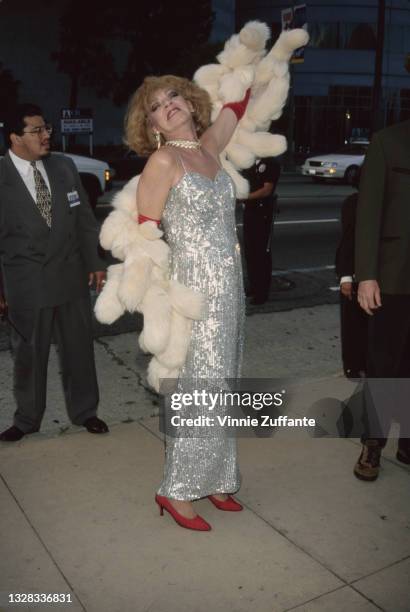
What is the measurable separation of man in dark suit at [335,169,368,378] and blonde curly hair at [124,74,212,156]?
1.16 metres

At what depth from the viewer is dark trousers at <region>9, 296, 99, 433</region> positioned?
12.8 feet

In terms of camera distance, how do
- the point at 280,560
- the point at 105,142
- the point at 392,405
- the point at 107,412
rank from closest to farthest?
the point at 280,560 → the point at 392,405 → the point at 107,412 → the point at 105,142

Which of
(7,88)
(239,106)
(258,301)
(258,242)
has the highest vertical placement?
(7,88)

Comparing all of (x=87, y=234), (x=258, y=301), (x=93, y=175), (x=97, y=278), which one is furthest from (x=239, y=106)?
(x=93, y=175)

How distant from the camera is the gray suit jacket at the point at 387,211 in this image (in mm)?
3334

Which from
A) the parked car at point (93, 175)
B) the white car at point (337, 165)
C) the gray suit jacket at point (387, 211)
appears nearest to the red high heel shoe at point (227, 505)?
the gray suit jacket at point (387, 211)

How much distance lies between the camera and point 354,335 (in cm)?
403

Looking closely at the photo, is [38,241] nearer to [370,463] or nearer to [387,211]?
[387,211]

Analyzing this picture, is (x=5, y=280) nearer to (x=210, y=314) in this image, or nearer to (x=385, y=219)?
(x=210, y=314)

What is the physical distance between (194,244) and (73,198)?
1.28 m

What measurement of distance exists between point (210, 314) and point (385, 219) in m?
1.10

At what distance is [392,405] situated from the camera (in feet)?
12.0

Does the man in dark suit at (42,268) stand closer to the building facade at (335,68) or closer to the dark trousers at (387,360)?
the dark trousers at (387,360)

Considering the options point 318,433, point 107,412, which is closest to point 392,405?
point 318,433
